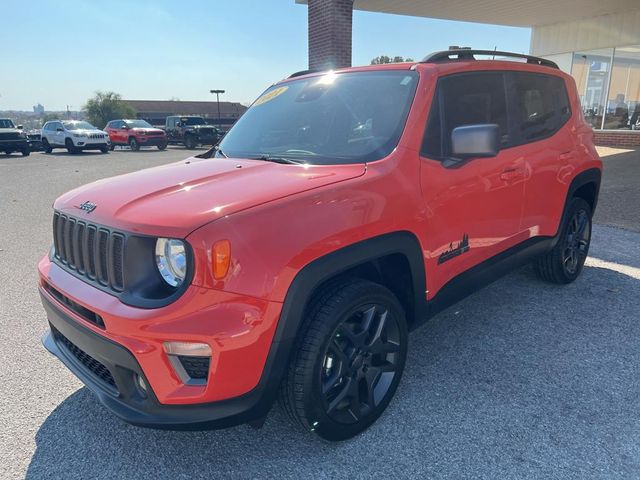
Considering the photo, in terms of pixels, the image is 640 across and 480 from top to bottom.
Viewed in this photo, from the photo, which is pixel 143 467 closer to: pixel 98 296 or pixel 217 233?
pixel 98 296

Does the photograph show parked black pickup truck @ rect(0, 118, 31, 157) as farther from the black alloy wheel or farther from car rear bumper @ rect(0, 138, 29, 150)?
the black alloy wheel

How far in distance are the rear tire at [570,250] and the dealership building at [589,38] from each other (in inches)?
310

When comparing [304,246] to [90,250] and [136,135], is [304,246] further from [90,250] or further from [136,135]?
[136,135]

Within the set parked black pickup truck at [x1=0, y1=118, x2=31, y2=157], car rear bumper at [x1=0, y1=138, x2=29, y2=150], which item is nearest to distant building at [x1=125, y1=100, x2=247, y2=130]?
parked black pickup truck at [x1=0, y1=118, x2=31, y2=157]

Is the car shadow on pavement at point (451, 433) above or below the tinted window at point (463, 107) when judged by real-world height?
below

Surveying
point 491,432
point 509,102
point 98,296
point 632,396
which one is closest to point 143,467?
point 98,296

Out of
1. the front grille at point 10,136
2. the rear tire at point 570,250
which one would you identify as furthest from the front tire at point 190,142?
the rear tire at point 570,250

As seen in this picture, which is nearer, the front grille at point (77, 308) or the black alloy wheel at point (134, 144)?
the front grille at point (77, 308)

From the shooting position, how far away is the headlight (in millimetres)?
1966

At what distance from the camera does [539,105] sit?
149 inches

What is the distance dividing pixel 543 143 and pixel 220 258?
289 cm

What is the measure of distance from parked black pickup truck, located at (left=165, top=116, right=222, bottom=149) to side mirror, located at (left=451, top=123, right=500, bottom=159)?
23.2 m

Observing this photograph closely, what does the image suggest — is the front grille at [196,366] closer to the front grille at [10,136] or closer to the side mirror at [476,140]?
the side mirror at [476,140]

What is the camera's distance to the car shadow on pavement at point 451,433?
2.26 m
